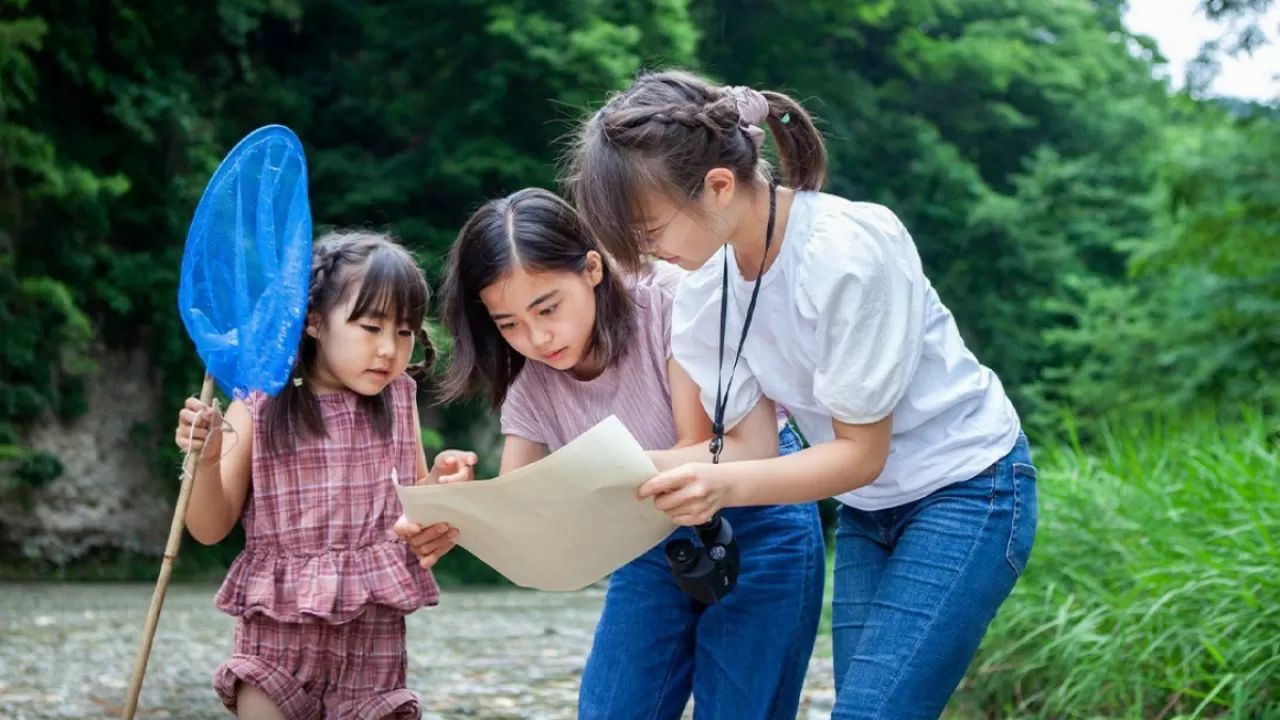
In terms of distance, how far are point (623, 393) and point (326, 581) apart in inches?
26.3

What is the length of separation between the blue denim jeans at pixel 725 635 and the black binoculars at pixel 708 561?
0.16m

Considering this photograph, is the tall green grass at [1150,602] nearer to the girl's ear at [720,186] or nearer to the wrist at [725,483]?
the wrist at [725,483]

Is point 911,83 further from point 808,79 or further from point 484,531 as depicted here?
point 484,531

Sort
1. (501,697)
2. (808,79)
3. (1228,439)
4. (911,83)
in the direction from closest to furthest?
(501,697)
(1228,439)
(808,79)
(911,83)

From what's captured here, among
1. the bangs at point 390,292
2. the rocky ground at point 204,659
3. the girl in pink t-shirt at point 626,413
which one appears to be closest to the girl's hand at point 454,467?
the girl in pink t-shirt at point 626,413

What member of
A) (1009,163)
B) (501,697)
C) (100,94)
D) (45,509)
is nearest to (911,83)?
(1009,163)

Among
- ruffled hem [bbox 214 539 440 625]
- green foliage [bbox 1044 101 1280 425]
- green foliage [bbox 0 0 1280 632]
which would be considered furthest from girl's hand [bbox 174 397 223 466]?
green foliage [bbox 1044 101 1280 425]

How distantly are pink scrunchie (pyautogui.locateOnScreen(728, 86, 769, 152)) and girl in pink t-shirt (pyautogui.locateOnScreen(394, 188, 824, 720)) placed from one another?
1.40 ft

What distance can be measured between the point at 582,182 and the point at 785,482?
542mm

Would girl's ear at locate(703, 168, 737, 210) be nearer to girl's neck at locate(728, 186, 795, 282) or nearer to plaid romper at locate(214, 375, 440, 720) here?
girl's neck at locate(728, 186, 795, 282)

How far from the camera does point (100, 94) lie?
37.9 feet

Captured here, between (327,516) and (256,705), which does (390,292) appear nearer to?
(327,516)

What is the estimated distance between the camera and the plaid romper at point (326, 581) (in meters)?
2.62

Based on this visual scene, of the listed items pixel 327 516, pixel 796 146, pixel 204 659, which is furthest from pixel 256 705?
pixel 204 659
